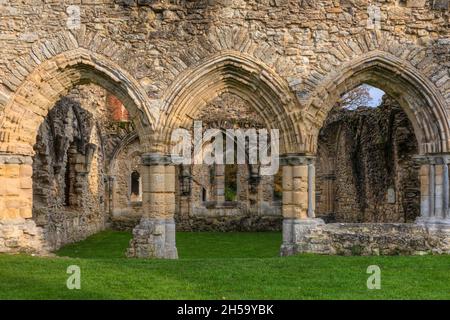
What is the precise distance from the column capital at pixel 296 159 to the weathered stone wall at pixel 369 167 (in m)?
3.74

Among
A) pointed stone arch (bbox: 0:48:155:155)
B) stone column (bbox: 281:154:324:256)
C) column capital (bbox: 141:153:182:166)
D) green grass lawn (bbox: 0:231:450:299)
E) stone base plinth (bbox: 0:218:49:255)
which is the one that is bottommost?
green grass lawn (bbox: 0:231:450:299)

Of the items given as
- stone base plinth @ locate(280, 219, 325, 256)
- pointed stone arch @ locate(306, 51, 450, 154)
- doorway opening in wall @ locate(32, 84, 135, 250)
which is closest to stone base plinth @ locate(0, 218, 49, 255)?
doorway opening in wall @ locate(32, 84, 135, 250)

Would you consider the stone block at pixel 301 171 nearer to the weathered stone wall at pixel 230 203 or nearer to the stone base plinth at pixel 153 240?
A: the stone base plinth at pixel 153 240

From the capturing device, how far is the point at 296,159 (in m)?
9.74

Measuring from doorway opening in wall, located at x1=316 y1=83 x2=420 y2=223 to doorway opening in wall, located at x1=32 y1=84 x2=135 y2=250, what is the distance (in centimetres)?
627

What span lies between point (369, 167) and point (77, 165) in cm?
758

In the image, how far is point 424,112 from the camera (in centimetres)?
997

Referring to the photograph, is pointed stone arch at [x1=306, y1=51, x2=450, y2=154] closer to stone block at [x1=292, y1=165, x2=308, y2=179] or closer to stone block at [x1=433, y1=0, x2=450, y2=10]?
stone block at [x1=292, y1=165, x2=308, y2=179]

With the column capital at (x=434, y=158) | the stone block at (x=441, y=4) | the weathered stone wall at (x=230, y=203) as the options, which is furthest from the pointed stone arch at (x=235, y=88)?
the weathered stone wall at (x=230, y=203)

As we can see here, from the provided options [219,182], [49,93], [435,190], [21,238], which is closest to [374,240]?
[435,190]

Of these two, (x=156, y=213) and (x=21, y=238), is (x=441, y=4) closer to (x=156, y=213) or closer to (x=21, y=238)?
(x=156, y=213)

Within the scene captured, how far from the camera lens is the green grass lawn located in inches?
231

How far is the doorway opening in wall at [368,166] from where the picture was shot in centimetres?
1259
